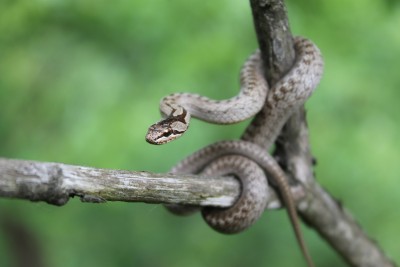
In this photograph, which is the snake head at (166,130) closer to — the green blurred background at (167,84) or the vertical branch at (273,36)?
the vertical branch at (273,36)

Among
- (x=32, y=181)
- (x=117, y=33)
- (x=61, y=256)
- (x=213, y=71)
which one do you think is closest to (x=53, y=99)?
(x=117, y=33)

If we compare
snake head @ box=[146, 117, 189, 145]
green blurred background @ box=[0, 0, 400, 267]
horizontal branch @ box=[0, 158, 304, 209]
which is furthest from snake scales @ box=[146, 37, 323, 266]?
green blurred background @ box=[0, 0, 400, 267]

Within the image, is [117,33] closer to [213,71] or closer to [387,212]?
[213,71]

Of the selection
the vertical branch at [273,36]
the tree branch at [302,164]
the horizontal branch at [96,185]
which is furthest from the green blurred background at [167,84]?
the horizontal branch at [96,185]

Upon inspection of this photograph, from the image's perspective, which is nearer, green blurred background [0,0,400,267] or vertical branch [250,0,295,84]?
vertical branch [250,0,295,84]

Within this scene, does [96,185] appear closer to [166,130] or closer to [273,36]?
[166,130]

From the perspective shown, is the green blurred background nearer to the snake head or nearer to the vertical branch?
the snake head
